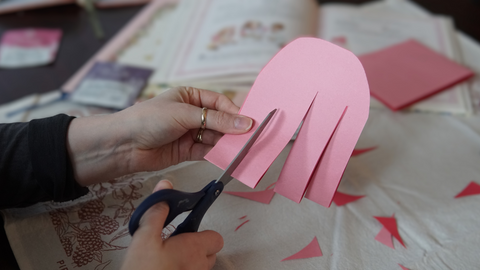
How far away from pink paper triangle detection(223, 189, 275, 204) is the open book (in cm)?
37

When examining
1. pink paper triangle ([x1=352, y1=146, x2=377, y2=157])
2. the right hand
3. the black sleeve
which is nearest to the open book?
pink paper triangle ([x1=352, y1=146, x2=377, y2=157])

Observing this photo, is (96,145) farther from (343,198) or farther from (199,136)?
(343,198)

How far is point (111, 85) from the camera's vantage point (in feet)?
3.07

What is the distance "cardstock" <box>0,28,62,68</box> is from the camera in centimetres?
103

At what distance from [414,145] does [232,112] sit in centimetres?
43

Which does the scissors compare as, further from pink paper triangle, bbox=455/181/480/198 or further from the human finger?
pink paper triangle, bbox=455/181/480/198

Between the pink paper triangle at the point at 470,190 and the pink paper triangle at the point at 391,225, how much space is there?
15cm

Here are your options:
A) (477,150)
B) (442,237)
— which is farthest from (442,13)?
(442,237)

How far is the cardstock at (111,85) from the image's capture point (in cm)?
89

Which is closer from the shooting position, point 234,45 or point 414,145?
point 414,145

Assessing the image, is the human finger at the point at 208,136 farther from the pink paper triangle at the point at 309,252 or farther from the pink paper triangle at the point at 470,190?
the pink paper triangle at the point at 470,190

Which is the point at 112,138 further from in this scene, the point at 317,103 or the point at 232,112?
the point at 317,103

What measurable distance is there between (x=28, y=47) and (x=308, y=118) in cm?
95

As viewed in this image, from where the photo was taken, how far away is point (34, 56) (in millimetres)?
1043
